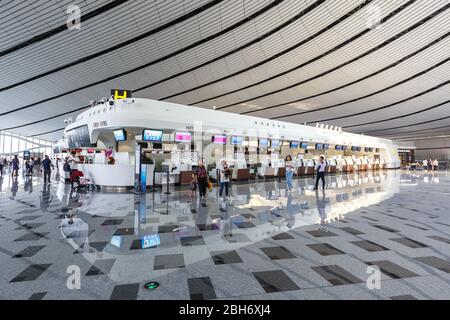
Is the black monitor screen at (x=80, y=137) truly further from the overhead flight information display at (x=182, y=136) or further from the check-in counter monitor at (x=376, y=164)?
the check-in counter monitor at (x=376, y=164)

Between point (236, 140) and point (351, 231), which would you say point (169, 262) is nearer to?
point (351, 231)

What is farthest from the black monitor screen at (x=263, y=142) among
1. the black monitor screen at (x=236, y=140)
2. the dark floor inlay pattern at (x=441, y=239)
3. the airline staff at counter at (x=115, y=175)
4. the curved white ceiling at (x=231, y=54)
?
the dark floor inlay pattern at (x=441, y=239)

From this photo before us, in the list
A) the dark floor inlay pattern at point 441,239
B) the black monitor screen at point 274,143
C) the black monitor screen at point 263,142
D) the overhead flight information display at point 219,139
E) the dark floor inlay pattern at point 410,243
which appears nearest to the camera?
the dark floor inlay pattern at point 410,243

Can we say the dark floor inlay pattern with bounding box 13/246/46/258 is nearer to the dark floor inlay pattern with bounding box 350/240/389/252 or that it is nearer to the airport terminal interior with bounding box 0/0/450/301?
the airport terminal interior with bounding box 0/0/450/301

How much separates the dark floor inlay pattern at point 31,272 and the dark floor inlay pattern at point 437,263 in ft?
14.5

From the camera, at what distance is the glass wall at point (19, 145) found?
40.8 meters

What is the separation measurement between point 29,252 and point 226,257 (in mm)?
2665

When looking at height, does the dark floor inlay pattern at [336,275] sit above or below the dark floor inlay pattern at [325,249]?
below

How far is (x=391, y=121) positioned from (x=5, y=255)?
38561 mm

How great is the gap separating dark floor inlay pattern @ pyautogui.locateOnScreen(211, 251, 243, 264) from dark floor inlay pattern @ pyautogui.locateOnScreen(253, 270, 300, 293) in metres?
0.42

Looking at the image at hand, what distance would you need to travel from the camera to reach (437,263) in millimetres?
2980

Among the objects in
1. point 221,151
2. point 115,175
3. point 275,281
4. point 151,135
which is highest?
point 151,135

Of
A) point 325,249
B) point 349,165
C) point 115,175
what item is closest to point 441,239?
point 325,249
